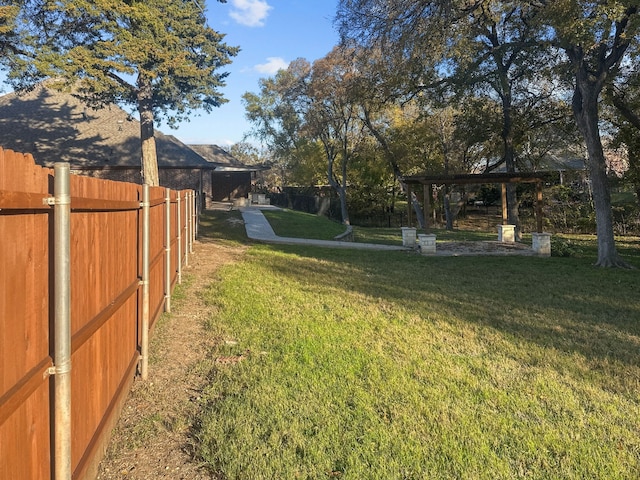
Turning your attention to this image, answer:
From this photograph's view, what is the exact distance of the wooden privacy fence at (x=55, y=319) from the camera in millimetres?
1564

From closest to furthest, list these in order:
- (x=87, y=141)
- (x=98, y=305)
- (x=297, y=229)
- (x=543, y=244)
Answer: (x=98, y=305) → (x=543, y=244) → (x=297, y=229) → (x=87, y=141)

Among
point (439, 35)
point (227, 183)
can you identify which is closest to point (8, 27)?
point (439, 35)

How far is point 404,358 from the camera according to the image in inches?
190

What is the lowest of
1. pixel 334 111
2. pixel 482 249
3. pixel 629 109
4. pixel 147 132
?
pixel 482 249

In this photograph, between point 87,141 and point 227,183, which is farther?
point 227,183

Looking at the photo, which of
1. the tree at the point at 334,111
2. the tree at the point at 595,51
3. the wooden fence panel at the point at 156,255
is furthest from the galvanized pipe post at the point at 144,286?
the tree at the point at 334,111

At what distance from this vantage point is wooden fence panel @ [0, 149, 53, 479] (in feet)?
4.96

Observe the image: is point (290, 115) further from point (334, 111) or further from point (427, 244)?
point (427, 244)

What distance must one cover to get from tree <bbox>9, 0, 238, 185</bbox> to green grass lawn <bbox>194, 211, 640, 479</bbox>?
1392cm

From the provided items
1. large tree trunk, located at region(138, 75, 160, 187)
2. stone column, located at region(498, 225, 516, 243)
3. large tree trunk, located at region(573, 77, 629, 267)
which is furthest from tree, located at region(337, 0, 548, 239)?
large tree trunk, located at region(138, 75, 160, 187)

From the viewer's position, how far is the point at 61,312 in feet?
6.19

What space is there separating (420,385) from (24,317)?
10.6ft

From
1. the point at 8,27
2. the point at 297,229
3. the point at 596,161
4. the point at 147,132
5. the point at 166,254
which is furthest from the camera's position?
the point at 147,132

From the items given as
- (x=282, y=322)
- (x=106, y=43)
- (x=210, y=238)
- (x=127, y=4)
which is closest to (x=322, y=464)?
(x=282, y=322)
